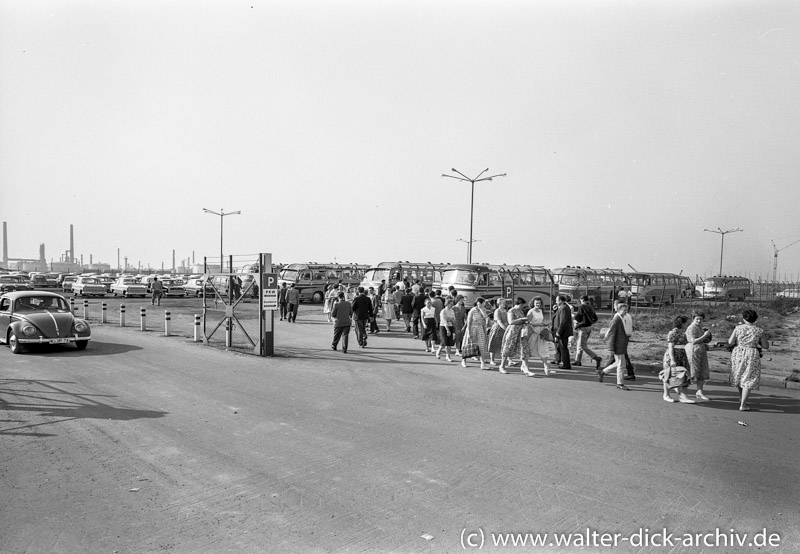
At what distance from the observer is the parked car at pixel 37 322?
14.8m

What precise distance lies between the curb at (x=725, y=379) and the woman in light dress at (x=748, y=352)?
3104 mm

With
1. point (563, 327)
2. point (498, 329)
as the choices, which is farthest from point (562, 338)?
point (498, 329)

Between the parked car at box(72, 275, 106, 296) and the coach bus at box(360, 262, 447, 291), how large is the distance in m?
21.3

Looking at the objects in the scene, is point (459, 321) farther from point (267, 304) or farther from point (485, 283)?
point (485, 283)

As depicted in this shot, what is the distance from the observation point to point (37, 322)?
49.2 feet

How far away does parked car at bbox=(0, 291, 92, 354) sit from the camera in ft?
48.4

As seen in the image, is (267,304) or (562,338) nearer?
(562,338)

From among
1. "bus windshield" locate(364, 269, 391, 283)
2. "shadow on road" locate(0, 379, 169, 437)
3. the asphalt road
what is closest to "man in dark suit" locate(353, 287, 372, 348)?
the asphalt road

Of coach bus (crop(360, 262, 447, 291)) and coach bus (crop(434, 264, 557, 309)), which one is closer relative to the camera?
coach bus (crop(434, 264, 557, 309))

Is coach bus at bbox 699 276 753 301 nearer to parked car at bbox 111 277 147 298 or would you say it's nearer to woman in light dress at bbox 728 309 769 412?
parked car at bbox 111 277 147 298

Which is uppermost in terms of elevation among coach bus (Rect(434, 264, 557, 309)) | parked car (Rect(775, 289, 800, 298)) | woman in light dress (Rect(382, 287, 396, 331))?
coach bus (Rect(434, 264, 557, 309))

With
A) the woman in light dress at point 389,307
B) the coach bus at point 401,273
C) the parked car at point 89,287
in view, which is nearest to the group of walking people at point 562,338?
the woman in light dress at point 389,307

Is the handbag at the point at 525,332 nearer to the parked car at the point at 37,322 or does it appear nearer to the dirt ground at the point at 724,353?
the dirt ground at the point at 724,353

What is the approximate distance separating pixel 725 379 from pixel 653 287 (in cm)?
3394
